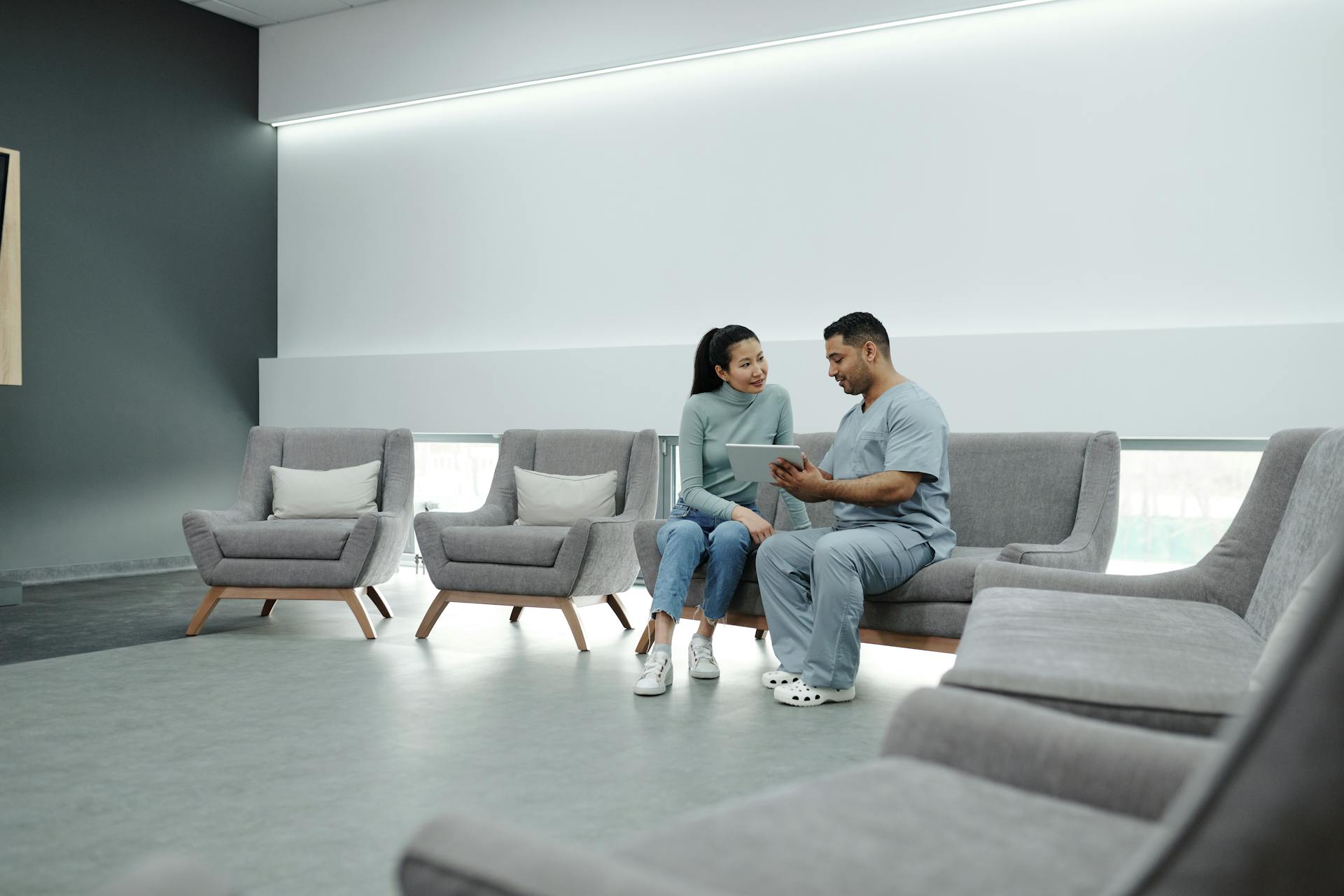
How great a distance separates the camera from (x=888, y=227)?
→ 546cm

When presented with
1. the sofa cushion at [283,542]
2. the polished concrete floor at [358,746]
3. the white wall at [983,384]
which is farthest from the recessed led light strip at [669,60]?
the sofa cushion at [283,542]

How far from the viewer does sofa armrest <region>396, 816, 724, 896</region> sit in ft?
2.51

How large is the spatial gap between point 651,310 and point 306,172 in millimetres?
2977

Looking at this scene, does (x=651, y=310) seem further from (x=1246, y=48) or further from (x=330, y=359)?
(x=1246, y=48)

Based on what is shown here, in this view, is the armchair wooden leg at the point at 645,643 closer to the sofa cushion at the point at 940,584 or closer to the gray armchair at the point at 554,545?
the gray armchair at the point at 554,545

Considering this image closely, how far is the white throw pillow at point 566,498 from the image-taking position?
4789mm

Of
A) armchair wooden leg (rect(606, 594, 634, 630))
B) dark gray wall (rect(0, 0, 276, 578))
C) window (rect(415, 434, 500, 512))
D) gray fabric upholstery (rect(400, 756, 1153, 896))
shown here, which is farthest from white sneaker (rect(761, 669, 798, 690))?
dark gray wall (rect(0, 0, 276, 578))

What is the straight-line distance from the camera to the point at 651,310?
6.16 m

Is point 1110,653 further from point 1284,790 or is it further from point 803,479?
point 803,479

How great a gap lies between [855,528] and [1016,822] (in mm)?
2427

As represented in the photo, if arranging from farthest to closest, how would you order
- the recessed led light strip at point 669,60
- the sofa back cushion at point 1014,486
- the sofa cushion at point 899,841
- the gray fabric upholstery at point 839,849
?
the recessed led light strip at point 669,60
the sofa back cushion at point 1014,486
the sofa cushion at point 899,841
the gray fabric upholstery at point 839,849

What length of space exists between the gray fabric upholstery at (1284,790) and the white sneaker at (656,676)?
113 inches

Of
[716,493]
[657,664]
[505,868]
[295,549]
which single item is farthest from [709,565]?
[505,868]

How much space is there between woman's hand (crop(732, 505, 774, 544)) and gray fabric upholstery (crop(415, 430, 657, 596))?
0.63 meters
